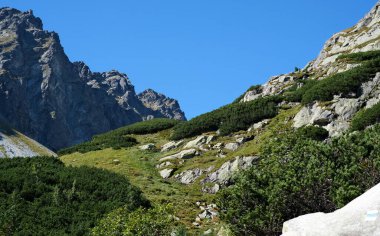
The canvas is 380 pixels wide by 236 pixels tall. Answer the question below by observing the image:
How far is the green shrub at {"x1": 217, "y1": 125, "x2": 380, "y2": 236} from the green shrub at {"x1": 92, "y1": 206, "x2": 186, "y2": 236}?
11.1ft

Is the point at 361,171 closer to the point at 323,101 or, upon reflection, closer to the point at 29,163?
the point at 323,101

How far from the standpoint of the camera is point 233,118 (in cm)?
5738

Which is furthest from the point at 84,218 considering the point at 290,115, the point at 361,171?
the point at 290,115

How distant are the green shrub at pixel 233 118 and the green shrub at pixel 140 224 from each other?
30115mm

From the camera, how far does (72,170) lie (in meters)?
45.3

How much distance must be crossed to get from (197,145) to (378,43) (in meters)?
34.7

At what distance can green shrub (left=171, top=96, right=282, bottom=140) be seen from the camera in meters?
55.6

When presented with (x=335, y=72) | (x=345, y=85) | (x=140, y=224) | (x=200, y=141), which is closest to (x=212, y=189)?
(x=200, y=141)

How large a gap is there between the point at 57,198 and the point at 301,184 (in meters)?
20.9

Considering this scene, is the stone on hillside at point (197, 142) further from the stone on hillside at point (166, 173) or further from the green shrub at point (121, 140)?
the green shrub at point (121, 140)

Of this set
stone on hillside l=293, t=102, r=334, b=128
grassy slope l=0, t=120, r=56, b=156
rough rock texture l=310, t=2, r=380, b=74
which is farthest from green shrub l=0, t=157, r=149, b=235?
grassy slope l=0, t=120, r=56, b=156

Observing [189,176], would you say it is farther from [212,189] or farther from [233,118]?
[233,118]

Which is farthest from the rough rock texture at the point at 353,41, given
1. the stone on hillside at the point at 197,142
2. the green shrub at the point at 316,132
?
the green shrub at the point at 316,132

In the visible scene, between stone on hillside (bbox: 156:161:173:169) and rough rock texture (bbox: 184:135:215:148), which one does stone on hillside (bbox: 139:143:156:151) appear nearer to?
rough rock texture (bbox: 184:135:215:148)
